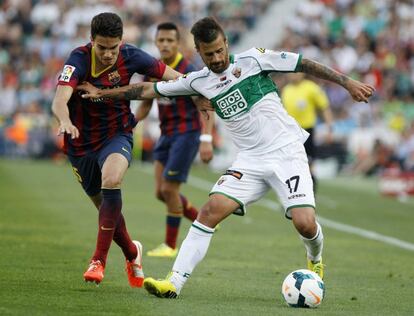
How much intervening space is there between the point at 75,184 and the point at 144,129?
9.74 m

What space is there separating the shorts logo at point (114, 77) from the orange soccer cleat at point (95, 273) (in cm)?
160

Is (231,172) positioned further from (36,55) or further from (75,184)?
(36,55)

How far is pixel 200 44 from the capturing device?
8695mm

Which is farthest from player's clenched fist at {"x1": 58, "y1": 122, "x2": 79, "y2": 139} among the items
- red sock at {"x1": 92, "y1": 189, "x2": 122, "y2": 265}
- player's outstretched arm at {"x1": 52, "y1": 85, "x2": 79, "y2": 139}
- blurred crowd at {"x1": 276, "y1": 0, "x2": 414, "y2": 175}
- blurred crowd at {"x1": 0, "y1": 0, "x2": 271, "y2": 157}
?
blurred crowd at {"x1": 0, "y1": 0, "x2": 271, "y2": 157}

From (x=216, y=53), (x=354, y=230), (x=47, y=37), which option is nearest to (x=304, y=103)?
(x=354, y=230)

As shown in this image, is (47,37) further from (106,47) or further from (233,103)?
(233,103)

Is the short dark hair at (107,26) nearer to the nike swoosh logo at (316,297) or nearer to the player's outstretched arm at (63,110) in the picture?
the player's outstretched arm at (63,110)

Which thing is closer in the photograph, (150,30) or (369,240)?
(369,240)

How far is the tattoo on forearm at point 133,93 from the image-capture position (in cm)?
929

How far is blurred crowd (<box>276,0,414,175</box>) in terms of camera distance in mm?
29484

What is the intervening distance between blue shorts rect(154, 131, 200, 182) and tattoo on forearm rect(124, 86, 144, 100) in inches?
147

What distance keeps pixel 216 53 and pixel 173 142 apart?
4478 millimetres

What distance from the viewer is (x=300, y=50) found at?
112 ft

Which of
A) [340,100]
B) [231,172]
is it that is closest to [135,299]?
[231,172]
